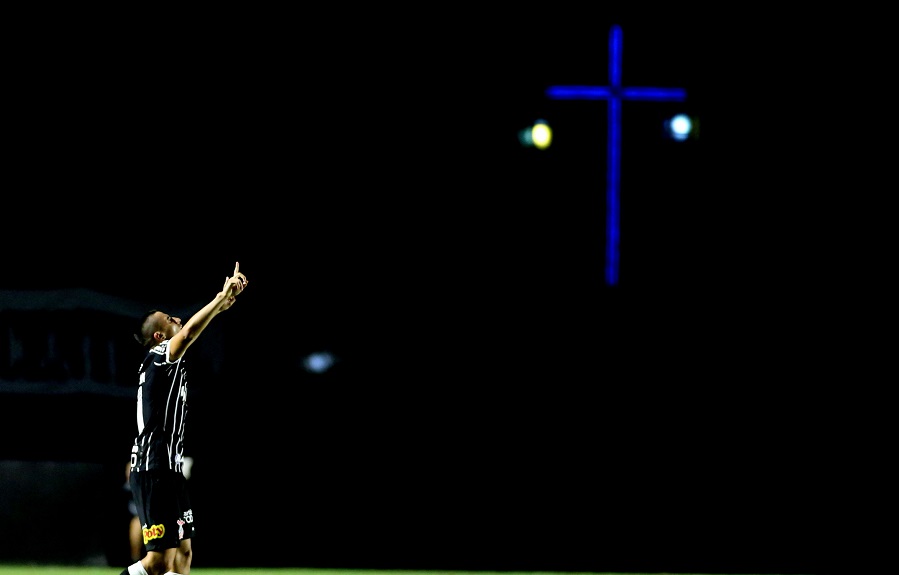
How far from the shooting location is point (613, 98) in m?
8.37

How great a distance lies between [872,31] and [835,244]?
5.72ft

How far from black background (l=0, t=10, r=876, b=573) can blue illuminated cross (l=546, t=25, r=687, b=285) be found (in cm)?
26

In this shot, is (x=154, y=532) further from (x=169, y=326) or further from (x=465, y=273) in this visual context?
(x=465, y=273)

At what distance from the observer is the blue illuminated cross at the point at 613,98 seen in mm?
8297

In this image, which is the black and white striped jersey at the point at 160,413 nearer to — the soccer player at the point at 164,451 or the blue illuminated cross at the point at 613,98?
the soccer player at the point at 164,451

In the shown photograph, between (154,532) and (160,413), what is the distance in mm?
563

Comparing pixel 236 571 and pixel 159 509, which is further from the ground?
pixel 159 509

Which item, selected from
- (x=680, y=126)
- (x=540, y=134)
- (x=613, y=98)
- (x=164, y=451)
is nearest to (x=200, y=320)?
(x=164, y=451)

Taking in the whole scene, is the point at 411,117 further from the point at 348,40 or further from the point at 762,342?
the point at 762,342

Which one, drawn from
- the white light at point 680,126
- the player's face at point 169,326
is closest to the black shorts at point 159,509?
the player's face at point 169,326

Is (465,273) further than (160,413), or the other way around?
(465,273)

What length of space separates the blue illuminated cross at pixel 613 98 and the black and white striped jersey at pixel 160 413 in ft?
12.9

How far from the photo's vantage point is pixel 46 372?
834cm

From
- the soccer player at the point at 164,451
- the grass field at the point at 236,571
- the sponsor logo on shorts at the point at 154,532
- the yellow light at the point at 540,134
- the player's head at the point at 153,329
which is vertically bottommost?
the grass field at the point at 236,571
